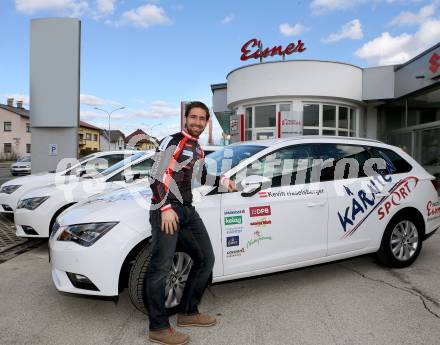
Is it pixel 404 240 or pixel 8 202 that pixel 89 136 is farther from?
→ pixel 404 240

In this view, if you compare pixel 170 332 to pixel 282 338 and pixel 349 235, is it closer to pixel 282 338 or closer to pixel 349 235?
pixel 282 338

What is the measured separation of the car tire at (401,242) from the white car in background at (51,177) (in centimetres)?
454

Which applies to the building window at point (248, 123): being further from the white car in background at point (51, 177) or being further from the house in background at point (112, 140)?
the house in background at point (112, 140)

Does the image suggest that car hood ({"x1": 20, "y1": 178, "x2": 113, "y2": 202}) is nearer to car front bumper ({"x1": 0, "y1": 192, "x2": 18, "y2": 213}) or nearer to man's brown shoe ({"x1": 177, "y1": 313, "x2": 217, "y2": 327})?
car front bumper ({"x1": 0, "y1": 192, "x2": 18, "y2": 213})

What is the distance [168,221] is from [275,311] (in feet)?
4.89

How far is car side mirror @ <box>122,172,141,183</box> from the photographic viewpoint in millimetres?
6047

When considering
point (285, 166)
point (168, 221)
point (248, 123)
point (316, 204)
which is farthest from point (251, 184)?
point (248, 123)

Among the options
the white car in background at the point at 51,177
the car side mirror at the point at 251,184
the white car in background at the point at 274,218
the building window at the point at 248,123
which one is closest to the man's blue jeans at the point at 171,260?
the white car in background at the point at 274,218

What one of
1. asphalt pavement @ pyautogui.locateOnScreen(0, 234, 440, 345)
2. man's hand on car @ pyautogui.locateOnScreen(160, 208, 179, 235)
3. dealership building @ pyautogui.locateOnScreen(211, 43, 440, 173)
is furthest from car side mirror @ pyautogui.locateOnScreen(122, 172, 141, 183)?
dealership building @ pyautogui.locateOnScreen(211, 43, 440, 173)

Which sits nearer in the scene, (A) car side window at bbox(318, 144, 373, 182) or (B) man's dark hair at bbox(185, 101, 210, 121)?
(B) man's dark hair at bbox(185, 101, 210, 121)

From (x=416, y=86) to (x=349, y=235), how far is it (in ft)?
34.4

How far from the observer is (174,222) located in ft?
9.75

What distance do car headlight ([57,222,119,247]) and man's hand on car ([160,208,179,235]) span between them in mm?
592

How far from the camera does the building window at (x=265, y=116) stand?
16302mm
